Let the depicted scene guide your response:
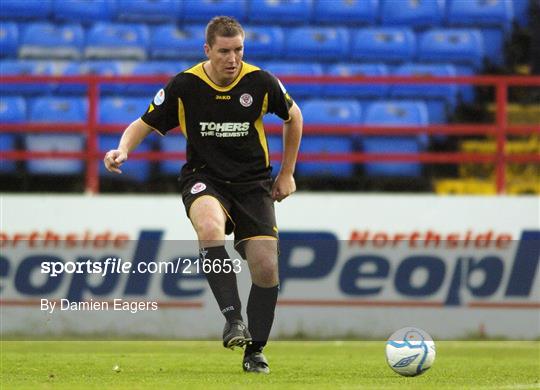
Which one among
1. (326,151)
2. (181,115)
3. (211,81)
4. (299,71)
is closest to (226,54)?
(211,81)

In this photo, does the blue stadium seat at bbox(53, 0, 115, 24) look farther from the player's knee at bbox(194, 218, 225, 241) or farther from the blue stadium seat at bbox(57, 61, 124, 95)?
the player's knee at bbox(194, 218, 225, 241)

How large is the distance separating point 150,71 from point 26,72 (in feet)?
4.47

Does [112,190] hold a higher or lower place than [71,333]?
higher

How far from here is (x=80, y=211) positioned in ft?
36.9

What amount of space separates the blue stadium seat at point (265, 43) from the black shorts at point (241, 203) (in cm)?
714

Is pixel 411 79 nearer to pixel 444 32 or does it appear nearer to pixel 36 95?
pixel 444 32

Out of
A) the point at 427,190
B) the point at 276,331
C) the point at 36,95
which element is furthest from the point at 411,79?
the point at 36,95

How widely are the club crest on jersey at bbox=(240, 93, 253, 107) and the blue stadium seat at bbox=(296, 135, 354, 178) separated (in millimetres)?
5329

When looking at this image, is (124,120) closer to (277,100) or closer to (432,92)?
(432,92)

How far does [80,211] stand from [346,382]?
5.15 meters

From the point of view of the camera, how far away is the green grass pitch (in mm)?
6504

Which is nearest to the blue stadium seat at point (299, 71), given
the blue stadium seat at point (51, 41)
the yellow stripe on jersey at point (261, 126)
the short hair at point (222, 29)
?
the blue stadium seat at point (51, 41)

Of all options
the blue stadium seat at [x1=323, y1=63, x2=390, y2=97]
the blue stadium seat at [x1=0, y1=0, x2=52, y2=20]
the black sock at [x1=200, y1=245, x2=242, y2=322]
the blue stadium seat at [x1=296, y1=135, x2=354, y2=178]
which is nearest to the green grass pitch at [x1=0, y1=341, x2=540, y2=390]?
the black sock at [x1=200, y1=245, x2=242, y2=322]

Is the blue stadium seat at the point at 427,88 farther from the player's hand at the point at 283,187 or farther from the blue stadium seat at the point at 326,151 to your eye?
the player's hand at the point at 283,187
